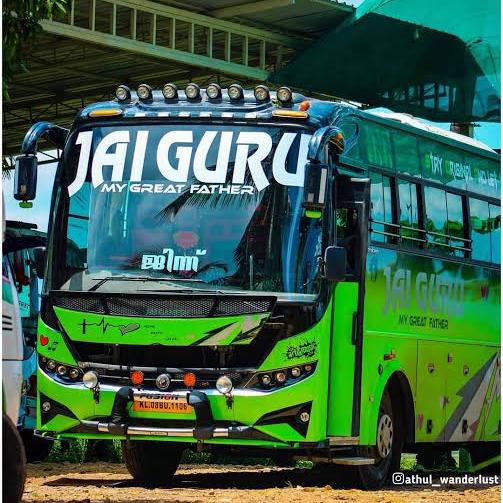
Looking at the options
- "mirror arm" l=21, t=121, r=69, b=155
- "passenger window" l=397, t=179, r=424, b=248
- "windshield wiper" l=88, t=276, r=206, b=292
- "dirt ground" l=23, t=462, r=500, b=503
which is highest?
"mirror arm" l=21, t=121, r=69, b=155

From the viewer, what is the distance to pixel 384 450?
15.8 meters

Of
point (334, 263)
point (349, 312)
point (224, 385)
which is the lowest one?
point (224, 385)

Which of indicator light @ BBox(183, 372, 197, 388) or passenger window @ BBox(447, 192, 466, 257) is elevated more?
passenger window @ BBox(447, 192, 466, 257)

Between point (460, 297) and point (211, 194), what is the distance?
416 centimetres

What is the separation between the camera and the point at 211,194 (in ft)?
46.9

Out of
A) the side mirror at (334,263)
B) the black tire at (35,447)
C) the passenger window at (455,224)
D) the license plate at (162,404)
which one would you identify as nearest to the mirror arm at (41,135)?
the license plate at (162,404)

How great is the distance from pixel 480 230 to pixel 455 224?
79 cm

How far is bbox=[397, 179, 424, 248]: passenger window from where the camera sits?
1616 cm

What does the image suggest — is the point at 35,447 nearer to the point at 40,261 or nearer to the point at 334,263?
the point at 40,261

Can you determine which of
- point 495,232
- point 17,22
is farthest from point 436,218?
point 17,22

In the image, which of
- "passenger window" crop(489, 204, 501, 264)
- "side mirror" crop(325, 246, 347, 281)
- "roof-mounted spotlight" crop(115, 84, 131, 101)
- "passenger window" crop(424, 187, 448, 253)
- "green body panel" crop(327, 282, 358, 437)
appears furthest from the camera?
"passenger window" crop(489, 204, 501, 264)

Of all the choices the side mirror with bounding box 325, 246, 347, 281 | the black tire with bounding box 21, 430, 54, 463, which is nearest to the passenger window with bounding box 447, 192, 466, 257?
the side mirror with bounding box 325, 246, 347, 281

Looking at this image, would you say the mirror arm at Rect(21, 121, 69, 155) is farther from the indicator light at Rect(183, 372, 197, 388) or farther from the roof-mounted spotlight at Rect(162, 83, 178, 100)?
the indicator light at Rect(183, 372, 197, 388)

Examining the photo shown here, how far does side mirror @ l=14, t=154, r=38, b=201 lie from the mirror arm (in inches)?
3.9
